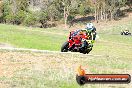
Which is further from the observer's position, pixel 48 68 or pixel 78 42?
pixel 78 42

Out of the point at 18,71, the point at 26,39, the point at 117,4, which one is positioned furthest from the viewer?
the point at 117,4

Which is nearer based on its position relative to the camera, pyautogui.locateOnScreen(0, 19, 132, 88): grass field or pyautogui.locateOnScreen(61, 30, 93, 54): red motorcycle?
pyautogui.locateOnScreen(0, 19, 132, 88): grass field

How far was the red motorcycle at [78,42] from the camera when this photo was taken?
27.9m

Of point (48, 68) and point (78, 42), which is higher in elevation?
point (78, 42)

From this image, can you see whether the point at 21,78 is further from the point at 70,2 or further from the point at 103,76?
the point at 70,2

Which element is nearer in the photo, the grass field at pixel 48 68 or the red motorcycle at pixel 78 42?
the grass field at pixel 48 68

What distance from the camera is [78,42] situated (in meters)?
28.6

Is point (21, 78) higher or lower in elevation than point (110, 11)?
higher

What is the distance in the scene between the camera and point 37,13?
11375 cm

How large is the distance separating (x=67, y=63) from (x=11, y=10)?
93520 millimetres

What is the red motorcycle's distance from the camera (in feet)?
91.5

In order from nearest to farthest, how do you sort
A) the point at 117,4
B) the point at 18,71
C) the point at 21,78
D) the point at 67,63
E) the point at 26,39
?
the point at 21,78 → the point at 18,71 → the point at 67,63 → the point at 26,39 → the point at 117,4

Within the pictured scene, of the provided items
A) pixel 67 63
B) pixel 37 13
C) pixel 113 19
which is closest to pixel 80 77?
pixel 67 63

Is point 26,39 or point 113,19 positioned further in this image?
point 113,19
